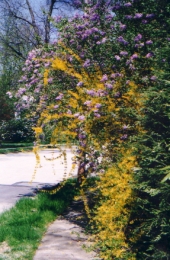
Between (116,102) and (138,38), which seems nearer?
(116,102)

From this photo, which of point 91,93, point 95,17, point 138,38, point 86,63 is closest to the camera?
point 91,93

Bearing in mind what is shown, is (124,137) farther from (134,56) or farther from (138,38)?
(138,38)

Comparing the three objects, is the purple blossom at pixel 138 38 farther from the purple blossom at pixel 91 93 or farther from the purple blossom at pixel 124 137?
the purple blossom at pixel 124 137

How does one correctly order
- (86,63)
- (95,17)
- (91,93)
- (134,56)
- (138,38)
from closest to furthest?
(91,93) < (134,56) < (138,38) < (86,63) < (95,17)

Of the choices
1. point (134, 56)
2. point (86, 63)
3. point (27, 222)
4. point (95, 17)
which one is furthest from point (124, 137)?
point (27, 222)

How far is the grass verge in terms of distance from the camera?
4848 millimetres

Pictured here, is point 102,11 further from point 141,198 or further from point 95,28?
point 141,198

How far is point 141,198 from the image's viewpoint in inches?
164

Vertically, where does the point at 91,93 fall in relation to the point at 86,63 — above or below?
below

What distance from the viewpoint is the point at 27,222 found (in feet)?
19.8

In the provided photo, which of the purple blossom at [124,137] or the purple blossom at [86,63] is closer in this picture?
the purple blossom at [124,137]

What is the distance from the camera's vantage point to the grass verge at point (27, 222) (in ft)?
15.9

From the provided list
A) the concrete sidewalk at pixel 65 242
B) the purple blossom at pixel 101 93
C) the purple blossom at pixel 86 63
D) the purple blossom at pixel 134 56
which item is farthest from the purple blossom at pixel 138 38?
the concrete sidewalk at pixel 65 242

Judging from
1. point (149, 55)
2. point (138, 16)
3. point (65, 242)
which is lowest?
point (65, 242)
